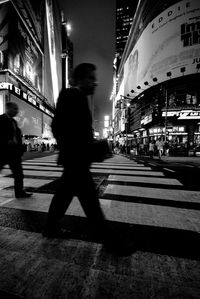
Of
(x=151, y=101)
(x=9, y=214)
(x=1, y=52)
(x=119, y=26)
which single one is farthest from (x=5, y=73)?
(x=119, y=26)

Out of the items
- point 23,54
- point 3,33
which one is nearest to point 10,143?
point 3,33

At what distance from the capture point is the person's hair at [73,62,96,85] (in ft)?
5.09

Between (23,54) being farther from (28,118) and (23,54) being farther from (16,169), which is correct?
(16,169)

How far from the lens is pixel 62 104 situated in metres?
1.45

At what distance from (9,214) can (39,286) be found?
1517mm

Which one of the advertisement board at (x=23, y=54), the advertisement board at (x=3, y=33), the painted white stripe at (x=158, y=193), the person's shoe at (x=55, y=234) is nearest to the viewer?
the person's shoe at (x=55, y=234)

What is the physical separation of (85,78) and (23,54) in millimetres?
45993

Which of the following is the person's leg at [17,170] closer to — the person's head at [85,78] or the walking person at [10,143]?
the walking person at [10,143]

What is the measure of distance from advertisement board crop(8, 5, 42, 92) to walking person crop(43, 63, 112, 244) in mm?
38538

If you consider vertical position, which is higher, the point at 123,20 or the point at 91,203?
the point at 123,20

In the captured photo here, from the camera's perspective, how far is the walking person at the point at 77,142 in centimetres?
141

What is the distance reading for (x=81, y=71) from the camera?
5.10 feet

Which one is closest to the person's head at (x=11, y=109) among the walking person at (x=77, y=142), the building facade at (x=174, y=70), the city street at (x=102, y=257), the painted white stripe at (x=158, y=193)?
the city street at (x=102, y=257)

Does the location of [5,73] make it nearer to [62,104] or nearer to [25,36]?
[25,36]
